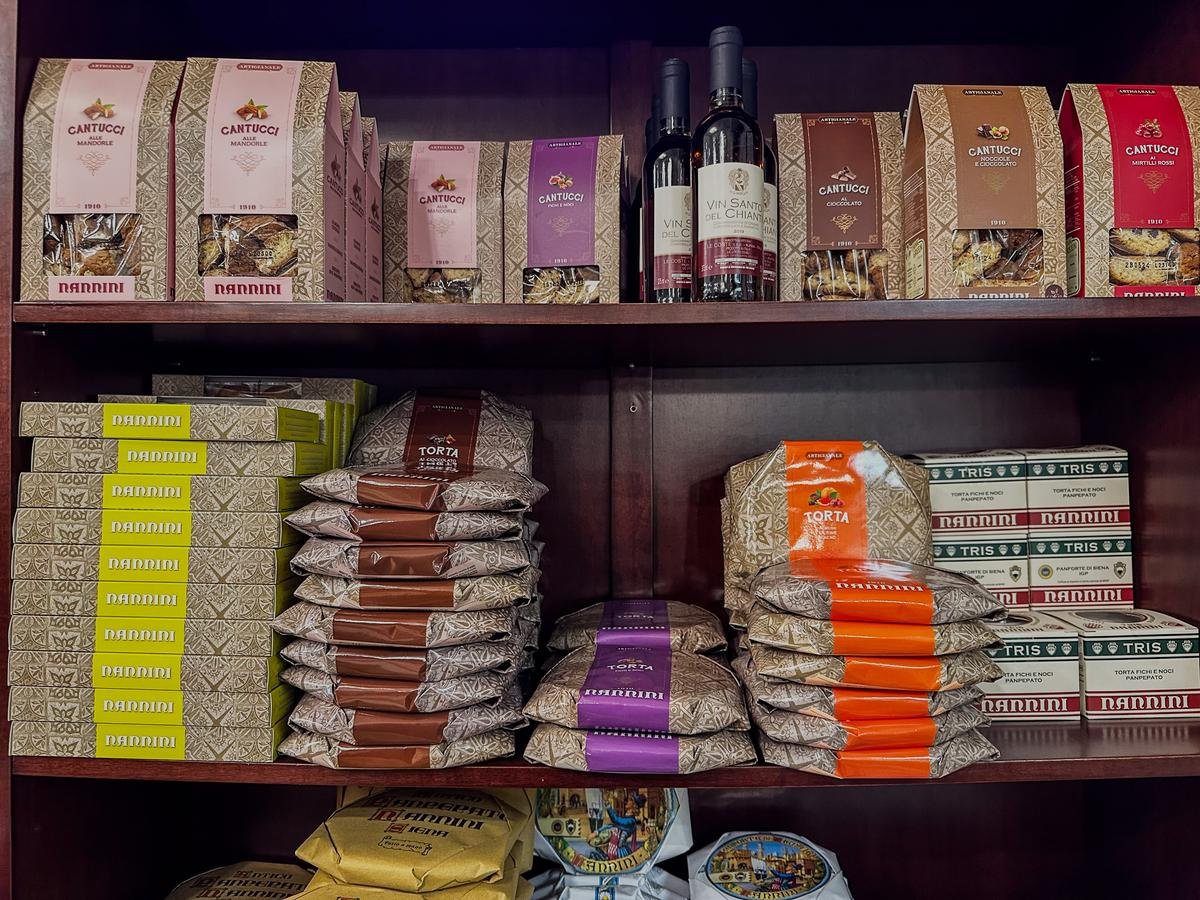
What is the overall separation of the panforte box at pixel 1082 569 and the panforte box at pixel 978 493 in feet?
0.19

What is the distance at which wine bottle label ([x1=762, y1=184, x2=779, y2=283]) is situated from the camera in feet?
3.50

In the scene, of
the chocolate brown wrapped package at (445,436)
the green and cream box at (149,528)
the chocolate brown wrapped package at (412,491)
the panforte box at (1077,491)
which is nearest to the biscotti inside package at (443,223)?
the chocolate brown wrapped package at (445,436)

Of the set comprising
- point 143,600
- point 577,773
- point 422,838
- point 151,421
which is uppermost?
point 151,421

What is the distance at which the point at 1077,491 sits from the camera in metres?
1.21

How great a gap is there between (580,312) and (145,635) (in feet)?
2.22

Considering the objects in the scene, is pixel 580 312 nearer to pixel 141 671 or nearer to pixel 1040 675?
pixel 141 671

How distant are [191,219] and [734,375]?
2.83 feet

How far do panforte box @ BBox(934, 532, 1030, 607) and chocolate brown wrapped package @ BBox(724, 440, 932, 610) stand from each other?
63 millimetres

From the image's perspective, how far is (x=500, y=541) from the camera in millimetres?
1040

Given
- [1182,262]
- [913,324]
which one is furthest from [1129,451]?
[913,324]

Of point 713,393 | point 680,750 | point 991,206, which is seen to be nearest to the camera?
point 680,750

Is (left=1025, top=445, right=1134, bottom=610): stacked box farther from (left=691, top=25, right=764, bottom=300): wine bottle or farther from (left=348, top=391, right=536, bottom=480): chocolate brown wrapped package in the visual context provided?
(left=348, top=391, right=536, bottom=480): chocolate brown wrapped package

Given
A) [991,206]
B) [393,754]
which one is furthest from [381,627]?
[991,206]

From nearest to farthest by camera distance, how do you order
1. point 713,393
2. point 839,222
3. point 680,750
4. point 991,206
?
point 680,750
point 991,206
point 839,222
point 713,393
